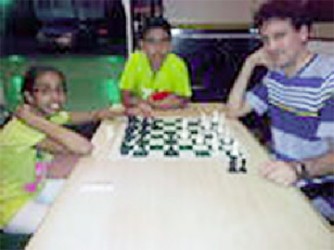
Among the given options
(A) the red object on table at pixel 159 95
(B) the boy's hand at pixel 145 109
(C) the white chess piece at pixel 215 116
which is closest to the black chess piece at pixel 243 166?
(C) the white chess piece at pixel 215 116

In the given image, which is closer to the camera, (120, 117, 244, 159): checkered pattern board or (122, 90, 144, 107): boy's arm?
(120, 117, 244, 159): checkered pattern board

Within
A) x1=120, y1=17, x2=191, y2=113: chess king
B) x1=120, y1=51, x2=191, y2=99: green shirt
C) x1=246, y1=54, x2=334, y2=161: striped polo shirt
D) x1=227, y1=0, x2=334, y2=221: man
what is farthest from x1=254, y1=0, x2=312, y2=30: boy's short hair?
x1=120, y1=51, x2=191, y2=99: green shirt

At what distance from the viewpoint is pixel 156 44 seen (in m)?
2.91

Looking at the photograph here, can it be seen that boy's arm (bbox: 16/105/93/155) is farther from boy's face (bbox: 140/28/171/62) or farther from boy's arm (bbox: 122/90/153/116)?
boy's face (bbox: 140/28/171/62)

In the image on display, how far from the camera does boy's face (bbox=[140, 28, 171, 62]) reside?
2.87 m

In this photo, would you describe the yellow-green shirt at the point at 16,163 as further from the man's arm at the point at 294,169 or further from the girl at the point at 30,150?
the man's arm at the point at 294,169

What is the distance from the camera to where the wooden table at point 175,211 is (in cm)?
109

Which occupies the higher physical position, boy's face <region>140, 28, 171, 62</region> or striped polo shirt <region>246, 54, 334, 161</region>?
boy's face <region>140, 28, 171, 62</region>

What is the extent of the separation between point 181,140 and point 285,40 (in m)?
0.48

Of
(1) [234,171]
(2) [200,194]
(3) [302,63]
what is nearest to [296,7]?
(3) [302,63]

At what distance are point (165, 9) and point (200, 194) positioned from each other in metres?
3.71

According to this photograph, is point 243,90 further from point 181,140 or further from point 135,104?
point 181,140

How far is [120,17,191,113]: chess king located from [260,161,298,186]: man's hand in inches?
55.2

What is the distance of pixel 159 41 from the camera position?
2.90 metres
